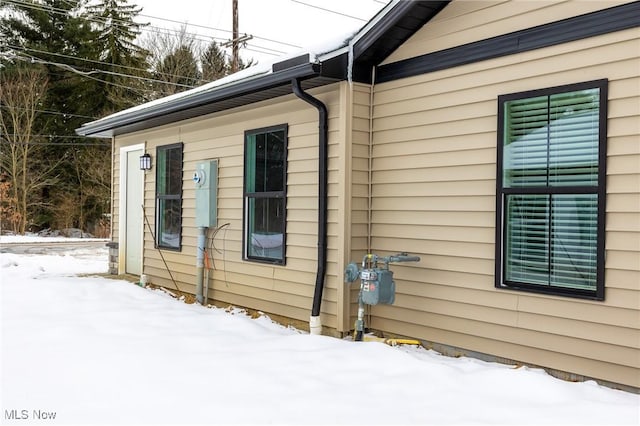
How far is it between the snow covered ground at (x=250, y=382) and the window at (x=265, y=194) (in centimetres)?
101

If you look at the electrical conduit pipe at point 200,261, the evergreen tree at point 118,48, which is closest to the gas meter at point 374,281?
the electrical conduit pipe at point 200,261

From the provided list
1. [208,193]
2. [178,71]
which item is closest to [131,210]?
[208,193]

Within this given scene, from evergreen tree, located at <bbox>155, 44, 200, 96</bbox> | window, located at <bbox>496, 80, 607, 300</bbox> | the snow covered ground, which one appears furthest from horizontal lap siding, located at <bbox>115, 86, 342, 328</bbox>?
evergreen tree, located at <bbox>155, 44, 200, 96</bbox>

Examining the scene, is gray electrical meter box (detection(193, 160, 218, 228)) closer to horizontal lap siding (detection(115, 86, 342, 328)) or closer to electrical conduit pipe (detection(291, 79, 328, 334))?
horizontal lap siding (detection(115, 86, 342, 328))

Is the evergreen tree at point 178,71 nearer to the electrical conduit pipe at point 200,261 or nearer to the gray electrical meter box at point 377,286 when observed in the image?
the electrical conduit pipe at point 200,261

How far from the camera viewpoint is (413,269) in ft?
16.9

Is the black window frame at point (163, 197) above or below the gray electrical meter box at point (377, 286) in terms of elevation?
above

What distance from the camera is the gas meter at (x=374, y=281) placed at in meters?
4.93

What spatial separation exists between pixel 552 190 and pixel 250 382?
2.47 meters

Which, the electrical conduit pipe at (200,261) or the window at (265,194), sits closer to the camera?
the window at (265,194)

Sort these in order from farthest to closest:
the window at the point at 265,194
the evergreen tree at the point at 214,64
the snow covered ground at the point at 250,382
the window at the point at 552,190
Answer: the evergreen tree at the point at 214,64 → the window at the point at 265,194 → the window at the point at 552,190 → the snow covered ground at the point at 250,382

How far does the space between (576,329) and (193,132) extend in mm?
5548

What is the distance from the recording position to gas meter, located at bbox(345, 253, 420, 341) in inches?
194

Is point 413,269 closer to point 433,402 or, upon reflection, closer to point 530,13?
point 433,402
